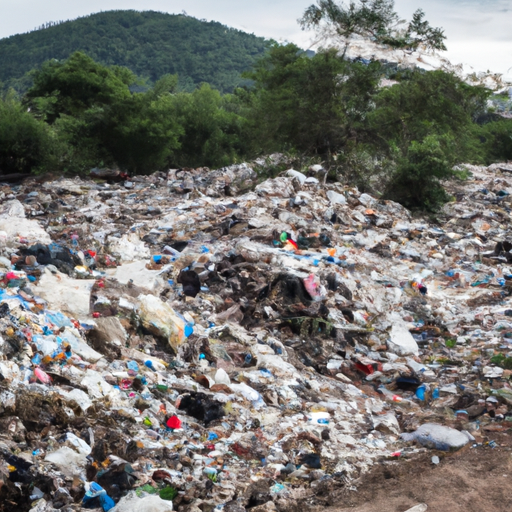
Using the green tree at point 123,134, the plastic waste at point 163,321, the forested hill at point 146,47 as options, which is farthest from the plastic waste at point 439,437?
the forested hill at point 146,47

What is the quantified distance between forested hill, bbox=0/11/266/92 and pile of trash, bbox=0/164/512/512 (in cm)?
5177

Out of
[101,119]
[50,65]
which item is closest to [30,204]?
[101,119]

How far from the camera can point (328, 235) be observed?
25.1ft

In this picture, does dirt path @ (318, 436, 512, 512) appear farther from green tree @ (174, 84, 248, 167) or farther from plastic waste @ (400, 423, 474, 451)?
green tree @ (174, 84, 248, 167)

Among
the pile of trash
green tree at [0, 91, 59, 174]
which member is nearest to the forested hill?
green tree at [0, 91, 59, 174]

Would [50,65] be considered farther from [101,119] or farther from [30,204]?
[30,204]

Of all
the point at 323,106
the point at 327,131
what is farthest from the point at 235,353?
the point at 323,106

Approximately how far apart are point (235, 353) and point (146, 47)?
222ft

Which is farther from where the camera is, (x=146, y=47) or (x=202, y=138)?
(x=146, y=47)

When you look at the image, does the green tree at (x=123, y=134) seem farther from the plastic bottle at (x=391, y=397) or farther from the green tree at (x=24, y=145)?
the plastic bottle at (x=391, y=397)

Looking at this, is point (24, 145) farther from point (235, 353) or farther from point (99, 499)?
point (99, 499)

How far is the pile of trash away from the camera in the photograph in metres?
2.92

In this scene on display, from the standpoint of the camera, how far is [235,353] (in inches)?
179

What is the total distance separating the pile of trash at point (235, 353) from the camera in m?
2.92
